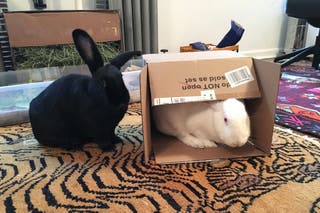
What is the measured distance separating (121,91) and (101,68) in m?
0.09

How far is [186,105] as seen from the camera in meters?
0.88

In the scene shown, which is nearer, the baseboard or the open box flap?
the open box flap

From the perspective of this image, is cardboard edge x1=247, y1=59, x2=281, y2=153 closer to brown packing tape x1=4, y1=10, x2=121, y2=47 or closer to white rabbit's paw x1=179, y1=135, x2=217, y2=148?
white rabbit's paw x1=179, y1=135, x2=217, y2=148

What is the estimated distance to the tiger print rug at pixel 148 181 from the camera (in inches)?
25.2

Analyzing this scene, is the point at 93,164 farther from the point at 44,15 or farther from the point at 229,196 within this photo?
the point at 44,15

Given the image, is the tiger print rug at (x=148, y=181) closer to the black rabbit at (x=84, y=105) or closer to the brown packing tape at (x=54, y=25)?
the black rabbit at (x=84, y=105)

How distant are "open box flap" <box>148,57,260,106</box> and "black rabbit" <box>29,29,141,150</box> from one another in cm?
11

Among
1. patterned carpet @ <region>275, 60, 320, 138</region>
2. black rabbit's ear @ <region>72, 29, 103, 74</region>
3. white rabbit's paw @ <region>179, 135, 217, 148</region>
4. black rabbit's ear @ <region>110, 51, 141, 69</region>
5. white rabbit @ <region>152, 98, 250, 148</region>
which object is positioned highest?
black rabbit's ear @ <region>72, 29, 103, 74</region>

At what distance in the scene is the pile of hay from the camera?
1.47 metres

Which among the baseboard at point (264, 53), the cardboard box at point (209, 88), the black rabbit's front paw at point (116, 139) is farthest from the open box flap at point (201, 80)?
the baseboard at point (264, 53)

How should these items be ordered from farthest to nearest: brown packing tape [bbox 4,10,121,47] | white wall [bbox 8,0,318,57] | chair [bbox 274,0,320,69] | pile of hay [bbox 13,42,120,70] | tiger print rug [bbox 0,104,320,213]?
white wall [bbox 8,0,318,57] → chair [bbox 274,0,320,69] → pile of hay [bbox 13,42,120,70] → brown packing tape [bbox 4,10,121,47] → tiger print rug [bbox 0,104,320,213]

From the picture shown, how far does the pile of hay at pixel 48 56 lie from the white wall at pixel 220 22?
2.11ft

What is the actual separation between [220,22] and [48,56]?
146cm

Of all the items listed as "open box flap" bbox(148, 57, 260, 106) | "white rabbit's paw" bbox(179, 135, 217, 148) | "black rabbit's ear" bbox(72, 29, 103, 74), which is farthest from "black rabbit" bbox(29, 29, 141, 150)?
"white rabbit's paw" bbox(179, 135, 217, 148)
